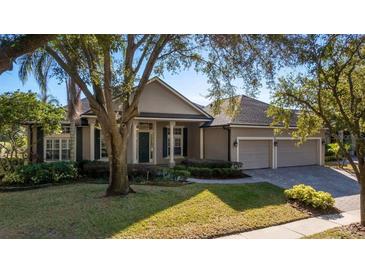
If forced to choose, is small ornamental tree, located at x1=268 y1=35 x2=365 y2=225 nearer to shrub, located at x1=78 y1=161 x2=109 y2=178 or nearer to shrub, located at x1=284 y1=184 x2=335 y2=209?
shrub, located at x1=284 y1=184 x2=335 y2=209

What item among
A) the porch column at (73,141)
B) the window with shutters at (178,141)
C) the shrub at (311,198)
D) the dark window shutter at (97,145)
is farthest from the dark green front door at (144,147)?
the shrub at (311,198)

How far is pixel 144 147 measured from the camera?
16.0 meters

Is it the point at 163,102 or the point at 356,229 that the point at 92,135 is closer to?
the point at 163,102

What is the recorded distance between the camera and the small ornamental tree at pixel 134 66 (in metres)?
7.76

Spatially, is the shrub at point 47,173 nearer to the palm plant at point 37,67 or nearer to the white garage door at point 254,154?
the palm plant at point 37,67

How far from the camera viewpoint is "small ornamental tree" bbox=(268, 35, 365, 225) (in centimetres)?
644

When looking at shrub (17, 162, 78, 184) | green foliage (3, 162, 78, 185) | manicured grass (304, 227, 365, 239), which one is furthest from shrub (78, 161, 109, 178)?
manicured grass (304, 227, 365, 239)

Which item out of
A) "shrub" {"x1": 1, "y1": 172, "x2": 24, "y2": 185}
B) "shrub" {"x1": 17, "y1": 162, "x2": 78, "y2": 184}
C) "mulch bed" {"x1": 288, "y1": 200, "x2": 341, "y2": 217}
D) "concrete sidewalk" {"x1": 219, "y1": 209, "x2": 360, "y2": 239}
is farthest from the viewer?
"shrub" {"x1": 17, "y1": 162, "x2": 78, "y2": 184}

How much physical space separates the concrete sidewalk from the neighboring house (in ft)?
23.2

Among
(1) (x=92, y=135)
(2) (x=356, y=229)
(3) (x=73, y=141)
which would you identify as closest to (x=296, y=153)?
(2) (x=356, y=229)

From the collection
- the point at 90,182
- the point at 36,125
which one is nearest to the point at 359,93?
the point at 90,182

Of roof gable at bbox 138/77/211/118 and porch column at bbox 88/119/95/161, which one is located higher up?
roof gable at bbox 138/77/211/118

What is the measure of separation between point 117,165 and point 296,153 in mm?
12230

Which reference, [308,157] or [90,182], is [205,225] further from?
[308,157]
